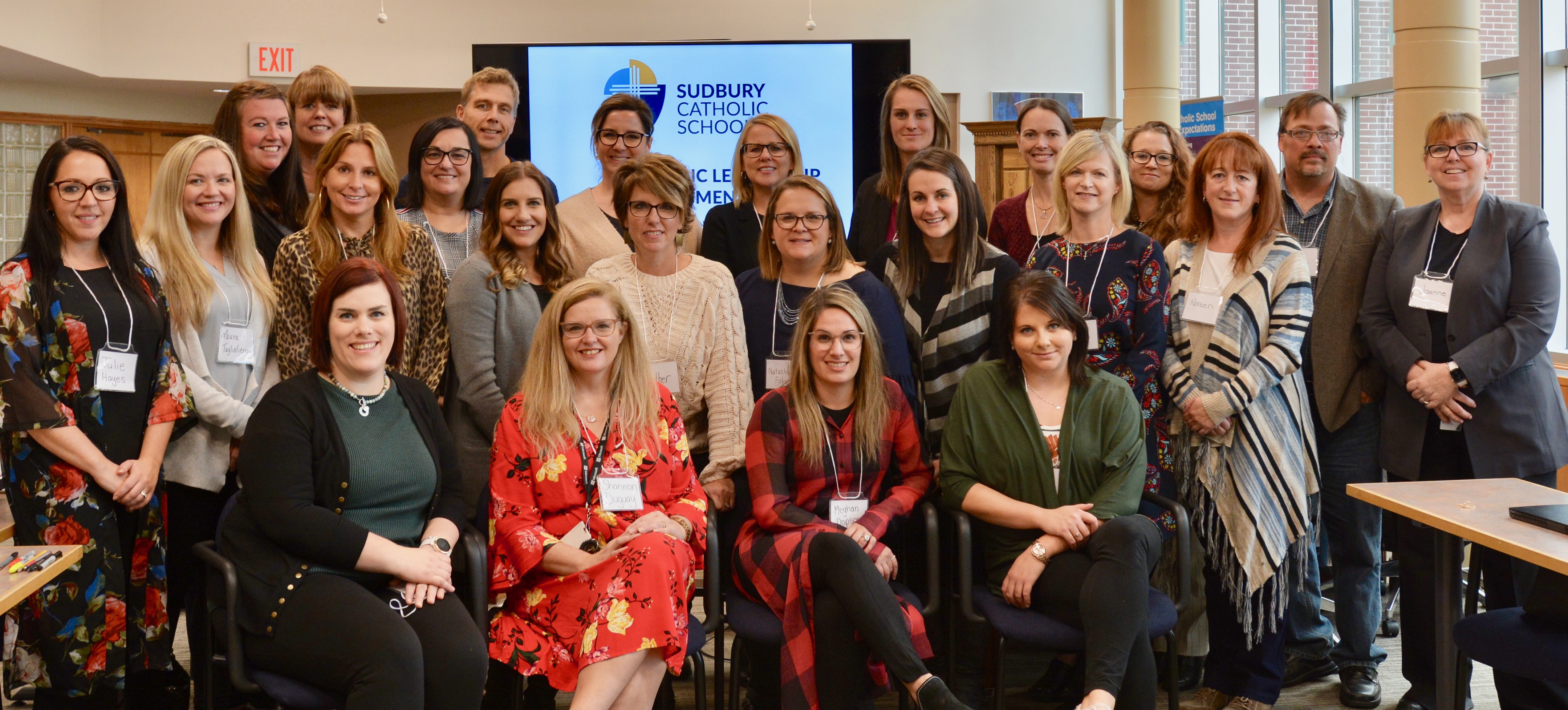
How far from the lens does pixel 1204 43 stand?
31.8ft

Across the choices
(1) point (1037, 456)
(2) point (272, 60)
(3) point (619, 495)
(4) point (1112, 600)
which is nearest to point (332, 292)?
(3) point (619, 495)

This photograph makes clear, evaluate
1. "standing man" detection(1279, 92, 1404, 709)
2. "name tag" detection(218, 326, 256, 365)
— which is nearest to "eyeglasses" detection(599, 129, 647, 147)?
"name tag" detection(218, 326, 256, 365)

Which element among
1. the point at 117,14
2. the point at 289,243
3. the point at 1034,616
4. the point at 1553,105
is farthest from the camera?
the point at 117,14

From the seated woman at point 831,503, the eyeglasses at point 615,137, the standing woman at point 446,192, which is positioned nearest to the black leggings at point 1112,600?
the seated woman at point 831,503

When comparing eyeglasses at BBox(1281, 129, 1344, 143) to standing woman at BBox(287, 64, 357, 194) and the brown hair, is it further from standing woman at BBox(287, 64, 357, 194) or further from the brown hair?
standing woman at BBox(287, 64, 357, 194)

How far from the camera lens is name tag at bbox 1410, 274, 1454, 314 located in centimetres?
311

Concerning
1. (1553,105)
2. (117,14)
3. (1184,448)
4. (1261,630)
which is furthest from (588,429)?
(117,14)

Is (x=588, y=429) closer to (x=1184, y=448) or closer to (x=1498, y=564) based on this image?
(x=1184, y=448)

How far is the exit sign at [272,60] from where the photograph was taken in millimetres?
9008

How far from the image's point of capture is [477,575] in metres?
2.49

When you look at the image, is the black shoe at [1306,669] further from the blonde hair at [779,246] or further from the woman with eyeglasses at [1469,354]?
the blonde hair at [779,246]

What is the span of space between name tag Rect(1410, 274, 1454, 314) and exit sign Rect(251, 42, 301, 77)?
839 cm

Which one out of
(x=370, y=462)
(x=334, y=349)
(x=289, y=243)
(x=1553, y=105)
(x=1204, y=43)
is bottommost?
(x=370, y=462)

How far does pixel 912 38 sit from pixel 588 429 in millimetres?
7676
